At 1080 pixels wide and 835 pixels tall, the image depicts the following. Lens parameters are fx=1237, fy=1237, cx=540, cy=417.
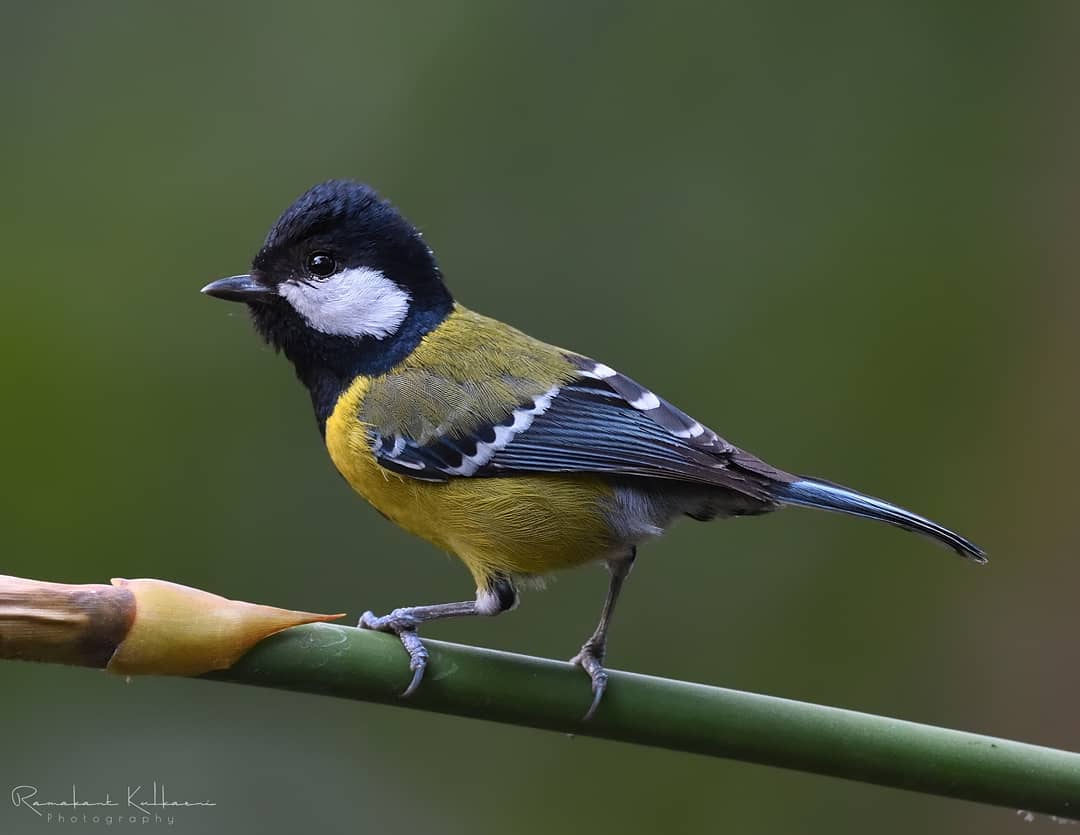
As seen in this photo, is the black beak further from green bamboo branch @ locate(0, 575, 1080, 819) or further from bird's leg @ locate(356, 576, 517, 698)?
green bamboo branch @ locate(0, 575, 1080, 819)

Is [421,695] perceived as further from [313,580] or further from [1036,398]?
[1036,398]

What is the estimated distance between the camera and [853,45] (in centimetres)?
365

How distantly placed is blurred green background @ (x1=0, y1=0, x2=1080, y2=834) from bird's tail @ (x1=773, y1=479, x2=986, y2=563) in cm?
115

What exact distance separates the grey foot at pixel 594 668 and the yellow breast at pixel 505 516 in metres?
0.20

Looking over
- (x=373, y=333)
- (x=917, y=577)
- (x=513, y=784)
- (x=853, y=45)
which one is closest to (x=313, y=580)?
(x=513, y=784)

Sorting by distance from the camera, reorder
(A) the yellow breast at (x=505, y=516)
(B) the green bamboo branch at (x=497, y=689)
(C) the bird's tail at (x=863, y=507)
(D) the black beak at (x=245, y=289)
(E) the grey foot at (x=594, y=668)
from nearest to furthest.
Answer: (B) the green bamboo branch at (x=497, y=689)
(E) the grey foot at (x=594, y=668)
(C) the bird's tail at (x=863, y=507)
(A) the yellow breast at (x=505, y=516)
(D) the black beak at (x=245, y=289)

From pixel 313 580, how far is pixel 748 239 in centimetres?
154

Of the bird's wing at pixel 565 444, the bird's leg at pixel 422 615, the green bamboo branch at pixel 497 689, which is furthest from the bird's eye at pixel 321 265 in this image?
the green bamboo branch at pixel 497 689

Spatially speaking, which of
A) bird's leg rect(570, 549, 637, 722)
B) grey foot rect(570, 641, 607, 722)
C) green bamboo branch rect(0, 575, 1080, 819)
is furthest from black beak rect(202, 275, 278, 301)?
green bamboo branch rect(0, 575, 1080, 819)

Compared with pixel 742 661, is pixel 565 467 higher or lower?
higher

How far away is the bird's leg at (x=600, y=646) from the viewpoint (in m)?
1.51

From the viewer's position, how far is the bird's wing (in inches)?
81.0

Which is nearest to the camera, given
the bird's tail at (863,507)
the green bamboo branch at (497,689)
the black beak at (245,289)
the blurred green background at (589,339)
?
the green bamboo branch at (497,689)

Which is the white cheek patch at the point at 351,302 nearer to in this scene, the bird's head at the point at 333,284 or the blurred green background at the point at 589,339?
the bird's head at the point at 333,284
